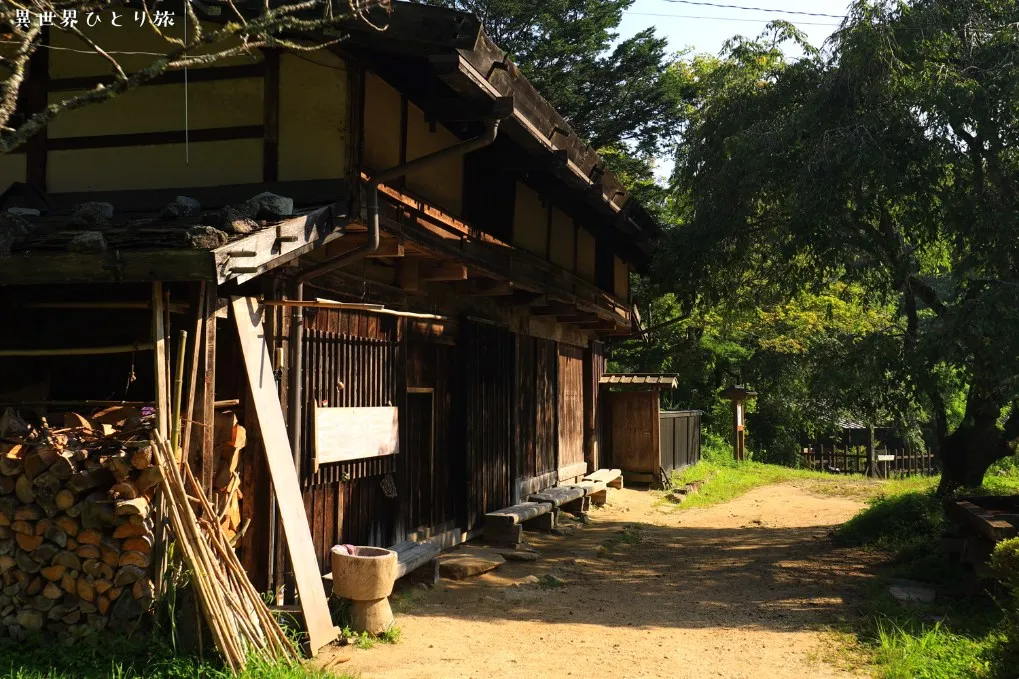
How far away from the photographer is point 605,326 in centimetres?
1644

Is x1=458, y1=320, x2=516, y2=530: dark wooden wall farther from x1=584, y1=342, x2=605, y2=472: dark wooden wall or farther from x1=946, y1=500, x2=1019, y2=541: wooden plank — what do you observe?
x1=946, y1=500, x2=1019, y2=541: wooden plank

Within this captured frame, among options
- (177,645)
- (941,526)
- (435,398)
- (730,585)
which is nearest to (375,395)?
(435,398)

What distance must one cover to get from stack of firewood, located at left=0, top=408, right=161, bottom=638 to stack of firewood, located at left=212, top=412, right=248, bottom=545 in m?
0.82

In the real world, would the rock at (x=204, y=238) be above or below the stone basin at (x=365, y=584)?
above

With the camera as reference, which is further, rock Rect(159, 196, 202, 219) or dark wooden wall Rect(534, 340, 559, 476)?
dark wooden wall Rect(534, 340, 559, 476)

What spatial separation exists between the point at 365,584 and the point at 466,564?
2.79 metres

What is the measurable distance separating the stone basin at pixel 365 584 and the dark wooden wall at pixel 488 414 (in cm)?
398

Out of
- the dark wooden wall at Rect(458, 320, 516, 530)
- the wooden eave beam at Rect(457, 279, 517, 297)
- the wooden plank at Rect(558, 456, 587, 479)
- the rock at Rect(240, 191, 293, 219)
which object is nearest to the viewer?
the rock at Rect(240, 191, 293, 219)

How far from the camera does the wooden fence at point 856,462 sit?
28609 millimetres

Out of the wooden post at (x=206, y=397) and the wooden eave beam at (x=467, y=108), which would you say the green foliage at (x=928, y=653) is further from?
the wooden eave beam at (x=467, y=108)

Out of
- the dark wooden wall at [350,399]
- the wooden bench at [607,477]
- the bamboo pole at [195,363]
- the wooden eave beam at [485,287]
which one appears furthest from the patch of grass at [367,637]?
the wooden bench at [607,477]

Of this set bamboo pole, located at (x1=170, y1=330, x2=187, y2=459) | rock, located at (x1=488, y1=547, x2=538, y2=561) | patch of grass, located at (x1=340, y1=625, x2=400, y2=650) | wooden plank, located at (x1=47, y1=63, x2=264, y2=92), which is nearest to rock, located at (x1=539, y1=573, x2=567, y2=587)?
rock, located at (x1=488, y1=547, x2=538, y2=561)

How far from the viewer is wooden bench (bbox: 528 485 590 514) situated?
12797mm

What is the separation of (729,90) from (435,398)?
23.3 ft
